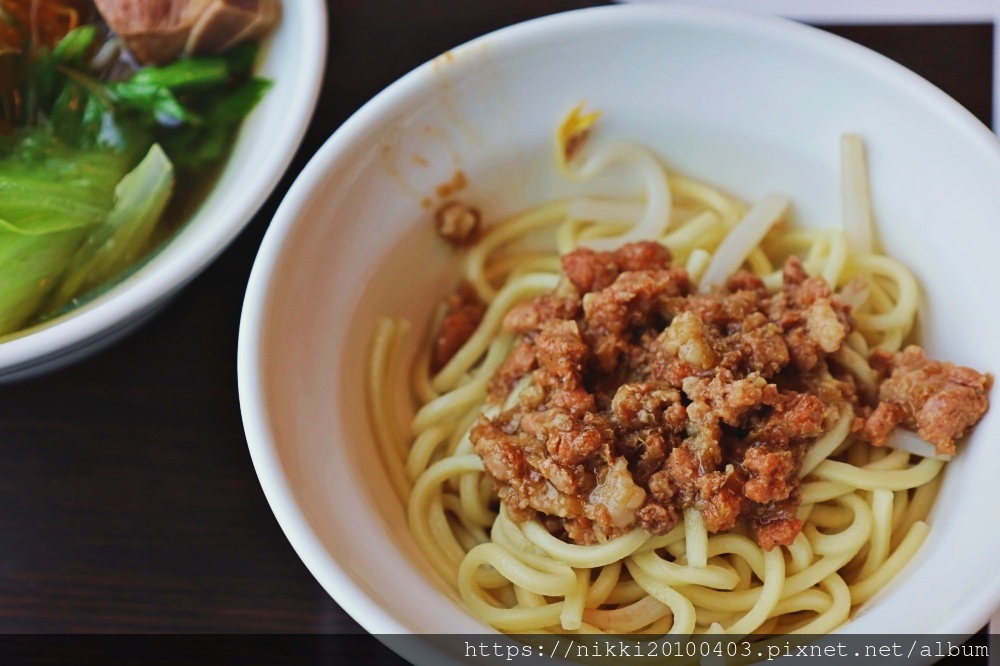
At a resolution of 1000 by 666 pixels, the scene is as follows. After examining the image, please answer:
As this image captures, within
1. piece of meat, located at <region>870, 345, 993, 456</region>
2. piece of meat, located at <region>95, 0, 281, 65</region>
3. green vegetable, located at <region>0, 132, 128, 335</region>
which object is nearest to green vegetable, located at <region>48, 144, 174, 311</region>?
green vegetable, located at <region>0, 132, 128, 335</region>

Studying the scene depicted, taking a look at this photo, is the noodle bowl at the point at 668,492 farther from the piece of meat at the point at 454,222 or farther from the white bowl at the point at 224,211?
the white bowl at the point at 224,211

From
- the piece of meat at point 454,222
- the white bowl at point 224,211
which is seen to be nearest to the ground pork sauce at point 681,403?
the piece of meat at point 454,222

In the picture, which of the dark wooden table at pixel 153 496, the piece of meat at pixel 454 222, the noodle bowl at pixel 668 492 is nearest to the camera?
the noodle bowl at pixel 668 492

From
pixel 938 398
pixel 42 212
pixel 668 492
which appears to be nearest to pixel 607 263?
pixel 668 492

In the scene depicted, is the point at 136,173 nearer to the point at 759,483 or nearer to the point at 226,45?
the point at 226,45

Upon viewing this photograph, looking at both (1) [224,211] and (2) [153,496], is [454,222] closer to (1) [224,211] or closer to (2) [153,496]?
(1) [224,211]
